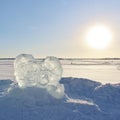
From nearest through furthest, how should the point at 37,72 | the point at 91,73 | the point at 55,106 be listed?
the point at 55,106, the point at 37,72, the point at 91,73

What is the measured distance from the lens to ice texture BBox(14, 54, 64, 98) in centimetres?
1199

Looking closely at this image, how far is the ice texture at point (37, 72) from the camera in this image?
1199cm

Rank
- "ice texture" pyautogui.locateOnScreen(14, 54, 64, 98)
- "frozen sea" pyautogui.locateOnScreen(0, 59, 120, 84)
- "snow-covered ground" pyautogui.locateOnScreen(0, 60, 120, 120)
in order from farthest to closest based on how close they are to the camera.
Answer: "frozen sea" pyautogui.locateOnScreen(0, 59, 120, 84) < "ice texture" pyautogui.locateOnScreen(14, 54, 64, 98) < "snow-covered ground" pyautogui.locateOnScreen(0, 60, 120, 120)

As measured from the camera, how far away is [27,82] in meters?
12.0

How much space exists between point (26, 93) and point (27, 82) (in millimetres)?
713

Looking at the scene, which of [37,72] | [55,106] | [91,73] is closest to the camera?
[55,106]

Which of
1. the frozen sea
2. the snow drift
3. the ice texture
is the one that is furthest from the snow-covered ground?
the frozen sea

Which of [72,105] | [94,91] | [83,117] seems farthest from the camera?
[94,91]

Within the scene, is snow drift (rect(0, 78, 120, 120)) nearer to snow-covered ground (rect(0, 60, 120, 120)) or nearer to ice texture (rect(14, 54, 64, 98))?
snow-covered ground (rect(0, 60, 120, 120))

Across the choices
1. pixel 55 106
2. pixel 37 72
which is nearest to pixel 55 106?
pixel 55 106

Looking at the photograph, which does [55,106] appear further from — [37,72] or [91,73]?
[91,73]

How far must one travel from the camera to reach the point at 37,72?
1206cm

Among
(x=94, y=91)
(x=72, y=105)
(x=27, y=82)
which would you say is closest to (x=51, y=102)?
(x=72, y=105)

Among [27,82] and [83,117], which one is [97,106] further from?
[27,82]
